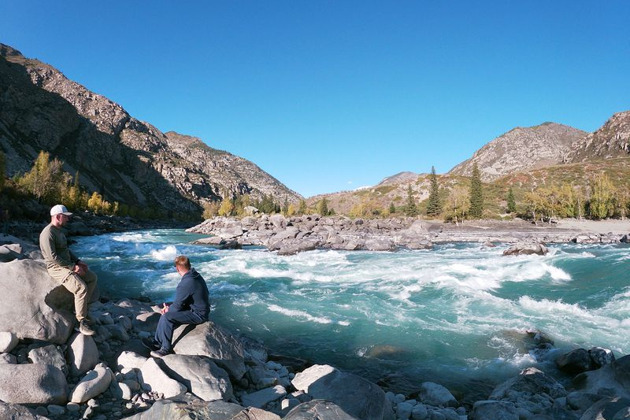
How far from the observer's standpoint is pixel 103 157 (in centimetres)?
19575

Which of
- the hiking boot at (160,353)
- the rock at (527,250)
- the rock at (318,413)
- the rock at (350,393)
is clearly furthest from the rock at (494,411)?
the rock at (527,250)

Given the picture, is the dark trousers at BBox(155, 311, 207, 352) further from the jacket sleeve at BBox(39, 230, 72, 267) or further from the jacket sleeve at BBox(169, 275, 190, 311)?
the jacket sleeve at BBox(39, 230, 72, 267)

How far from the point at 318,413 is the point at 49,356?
4466 mm

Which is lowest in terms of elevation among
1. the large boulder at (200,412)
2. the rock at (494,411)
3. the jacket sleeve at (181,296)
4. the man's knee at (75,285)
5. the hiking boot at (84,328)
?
the rock at (494,411)

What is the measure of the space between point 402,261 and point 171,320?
89.3 ft

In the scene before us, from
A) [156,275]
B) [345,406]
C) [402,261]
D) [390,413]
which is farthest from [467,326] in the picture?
[156,275]

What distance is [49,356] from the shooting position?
5566mm

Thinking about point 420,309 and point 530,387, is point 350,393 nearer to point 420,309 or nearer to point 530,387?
point 530,387

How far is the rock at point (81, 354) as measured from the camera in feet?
18.9

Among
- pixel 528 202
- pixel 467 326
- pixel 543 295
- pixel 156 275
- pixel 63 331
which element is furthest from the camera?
pixel 528 202

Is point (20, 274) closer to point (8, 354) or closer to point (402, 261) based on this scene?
point (8, 354)

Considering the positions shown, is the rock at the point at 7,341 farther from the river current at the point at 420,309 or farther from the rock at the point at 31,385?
the river current at the point at 420,309

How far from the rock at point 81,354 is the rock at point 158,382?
0.87m

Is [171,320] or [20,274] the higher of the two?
[20,274]
